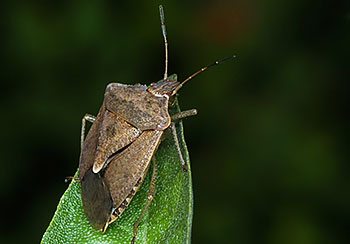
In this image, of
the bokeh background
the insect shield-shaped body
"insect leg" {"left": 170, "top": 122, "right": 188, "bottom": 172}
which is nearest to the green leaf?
"insect leg" {"left": 170, "top": 122, "right": 188, "bottom": 172}

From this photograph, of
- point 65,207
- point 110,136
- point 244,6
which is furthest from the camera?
point 244,6

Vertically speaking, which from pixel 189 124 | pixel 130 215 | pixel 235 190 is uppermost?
pixel 130 215

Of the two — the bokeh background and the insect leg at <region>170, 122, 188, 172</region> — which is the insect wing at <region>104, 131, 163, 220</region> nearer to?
the insect leg at <region>170, 122, 188, 172</region>

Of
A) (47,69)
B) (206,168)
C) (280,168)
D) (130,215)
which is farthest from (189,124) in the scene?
(130,215)

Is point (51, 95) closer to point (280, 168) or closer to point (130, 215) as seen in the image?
point (280, 168)

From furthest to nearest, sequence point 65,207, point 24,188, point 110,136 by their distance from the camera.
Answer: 1. point 24,188
2. point 110,136
3. point 65,207

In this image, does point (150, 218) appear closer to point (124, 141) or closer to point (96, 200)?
point (96, 200)
